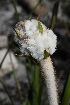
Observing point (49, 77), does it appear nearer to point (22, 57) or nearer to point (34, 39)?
point (34, 39)

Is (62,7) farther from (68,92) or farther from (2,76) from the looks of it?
(68,92)

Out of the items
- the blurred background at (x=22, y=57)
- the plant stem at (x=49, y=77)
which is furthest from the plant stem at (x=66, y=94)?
the blurred background at (x=22, y=57)

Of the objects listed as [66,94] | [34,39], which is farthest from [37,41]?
[66,94]

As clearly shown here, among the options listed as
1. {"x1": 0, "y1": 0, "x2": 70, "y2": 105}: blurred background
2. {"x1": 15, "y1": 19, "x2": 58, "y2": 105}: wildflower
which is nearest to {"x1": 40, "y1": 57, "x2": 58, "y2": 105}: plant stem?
{"x1": 15, "y1": 19, "x2": 58, "y2": 105}: wildflower

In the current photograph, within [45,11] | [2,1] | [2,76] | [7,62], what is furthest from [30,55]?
[2,1]

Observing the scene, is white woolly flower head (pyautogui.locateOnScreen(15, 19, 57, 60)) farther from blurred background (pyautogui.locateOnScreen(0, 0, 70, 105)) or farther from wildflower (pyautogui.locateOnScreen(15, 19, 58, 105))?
blurred background (pyautogui.locateOnScreen(0, 0, 70, 105))

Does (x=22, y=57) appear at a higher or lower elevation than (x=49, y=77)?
higher
